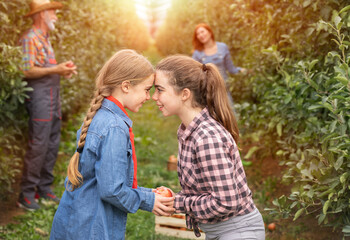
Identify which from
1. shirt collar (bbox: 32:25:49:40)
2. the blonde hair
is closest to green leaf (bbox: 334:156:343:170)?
the blonde hair

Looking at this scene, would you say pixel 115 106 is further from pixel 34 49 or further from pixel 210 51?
pixel 210 51

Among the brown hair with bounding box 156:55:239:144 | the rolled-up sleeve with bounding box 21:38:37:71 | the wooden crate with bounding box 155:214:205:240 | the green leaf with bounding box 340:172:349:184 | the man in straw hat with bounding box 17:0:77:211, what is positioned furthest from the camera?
the man in straw hat with bounding box 17:0:77:211

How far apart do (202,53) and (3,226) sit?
13.4ft

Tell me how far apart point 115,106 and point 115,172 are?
40 centimetres

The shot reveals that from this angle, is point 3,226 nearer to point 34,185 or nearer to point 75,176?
point 34,185

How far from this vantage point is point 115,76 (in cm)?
224

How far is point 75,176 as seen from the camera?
216 centimetres

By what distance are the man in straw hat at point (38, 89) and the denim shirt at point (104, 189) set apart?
243cm

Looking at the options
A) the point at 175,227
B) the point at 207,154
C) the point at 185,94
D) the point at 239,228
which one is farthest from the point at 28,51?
the point at 239,228

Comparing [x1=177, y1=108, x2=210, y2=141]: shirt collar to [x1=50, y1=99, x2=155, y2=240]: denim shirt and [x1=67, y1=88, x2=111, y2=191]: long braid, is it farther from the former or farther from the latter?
[x1=67, y1=88, x2=111, y2=191]: long braid

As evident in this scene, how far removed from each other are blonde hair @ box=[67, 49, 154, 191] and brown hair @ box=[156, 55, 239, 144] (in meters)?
0.13

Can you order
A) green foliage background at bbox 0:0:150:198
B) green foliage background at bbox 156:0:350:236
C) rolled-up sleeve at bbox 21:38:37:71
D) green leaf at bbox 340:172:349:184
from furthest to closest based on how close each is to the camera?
1. rolled-up sleeve at bbox 21:38:37:71
2. green foliage background at bbox 0:0:150:198
3. green foliage background at bbox 156:0:350:236
4. green leaf at bbox 340:172:349:184

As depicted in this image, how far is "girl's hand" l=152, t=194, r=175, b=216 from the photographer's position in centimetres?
225

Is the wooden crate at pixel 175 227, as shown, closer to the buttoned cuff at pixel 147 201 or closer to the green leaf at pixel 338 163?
the buttoned cuff at pixel 147 201
